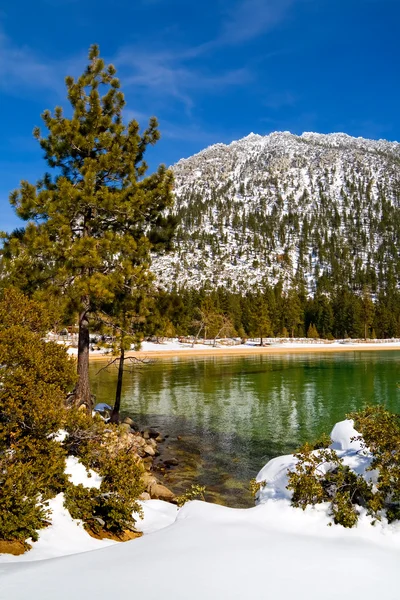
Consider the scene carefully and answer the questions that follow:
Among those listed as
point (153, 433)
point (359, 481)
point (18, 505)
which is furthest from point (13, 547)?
point (153, 433)

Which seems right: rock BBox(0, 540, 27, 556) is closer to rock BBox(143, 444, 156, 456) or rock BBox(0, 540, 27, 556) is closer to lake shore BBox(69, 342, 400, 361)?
rock BBox(143, 444, 156, 456)

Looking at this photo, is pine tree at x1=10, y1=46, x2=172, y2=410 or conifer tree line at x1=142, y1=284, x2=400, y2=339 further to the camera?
conifer tree line at x1=142, y1=284, x2=400, y2=339

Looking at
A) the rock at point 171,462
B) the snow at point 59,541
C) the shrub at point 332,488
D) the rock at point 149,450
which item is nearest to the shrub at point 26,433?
the snow at point 59,541

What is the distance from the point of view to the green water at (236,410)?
45.4ft

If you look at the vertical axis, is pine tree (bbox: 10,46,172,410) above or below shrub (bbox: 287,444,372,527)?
above

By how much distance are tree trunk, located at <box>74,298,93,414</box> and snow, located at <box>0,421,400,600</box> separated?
7.01 metres

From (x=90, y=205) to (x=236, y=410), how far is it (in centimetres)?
1562

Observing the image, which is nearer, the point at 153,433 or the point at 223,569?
the point at 223,569

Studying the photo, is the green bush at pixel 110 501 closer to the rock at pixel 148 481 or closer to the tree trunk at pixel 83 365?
the rock at pixel 148 481

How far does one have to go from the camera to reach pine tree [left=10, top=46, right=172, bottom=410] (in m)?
13.0

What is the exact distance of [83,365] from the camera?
1447cm

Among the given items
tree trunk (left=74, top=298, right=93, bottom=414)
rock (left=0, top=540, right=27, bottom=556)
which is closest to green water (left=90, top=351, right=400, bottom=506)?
tree trunk (left=74, top=298, right=93, bottom=414)

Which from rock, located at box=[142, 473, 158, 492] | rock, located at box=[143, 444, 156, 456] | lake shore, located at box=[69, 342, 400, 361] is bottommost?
lake shore, located at box=[69, 342, 400, 361]

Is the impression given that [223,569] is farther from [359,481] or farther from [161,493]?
[161,493]
